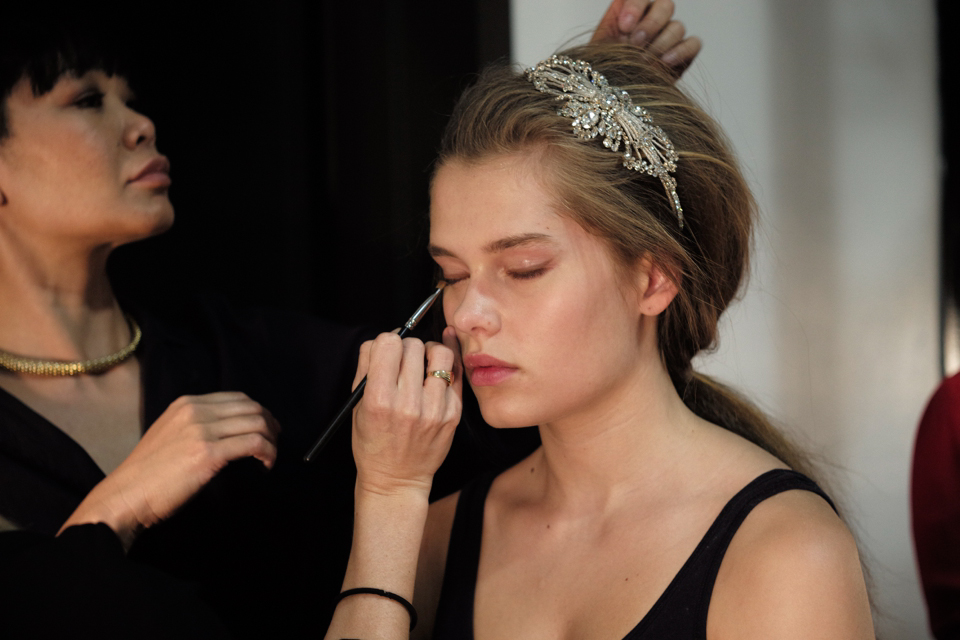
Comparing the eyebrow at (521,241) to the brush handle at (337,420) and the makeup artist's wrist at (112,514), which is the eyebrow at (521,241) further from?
the makeup artist's wrist at (112,514)

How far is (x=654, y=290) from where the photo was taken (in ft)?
3.94

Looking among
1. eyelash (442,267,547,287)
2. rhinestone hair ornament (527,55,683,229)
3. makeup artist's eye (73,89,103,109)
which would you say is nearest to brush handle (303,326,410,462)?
eyelash (442,267,547,287)

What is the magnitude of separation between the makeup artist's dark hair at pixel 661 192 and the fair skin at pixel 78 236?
0.52 m

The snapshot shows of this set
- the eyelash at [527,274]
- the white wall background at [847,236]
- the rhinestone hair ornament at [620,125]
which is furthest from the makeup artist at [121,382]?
the white wall background at [847,236]

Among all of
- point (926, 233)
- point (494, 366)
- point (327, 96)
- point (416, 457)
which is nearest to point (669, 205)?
point (494, 366)

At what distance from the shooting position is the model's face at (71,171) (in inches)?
52.0

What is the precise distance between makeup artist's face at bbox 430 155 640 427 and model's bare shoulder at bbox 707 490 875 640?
28 cm

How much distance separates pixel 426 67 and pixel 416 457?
1073 mm

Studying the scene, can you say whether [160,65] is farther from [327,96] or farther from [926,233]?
[926,233]

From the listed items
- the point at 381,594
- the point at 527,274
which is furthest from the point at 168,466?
the point at 527,274

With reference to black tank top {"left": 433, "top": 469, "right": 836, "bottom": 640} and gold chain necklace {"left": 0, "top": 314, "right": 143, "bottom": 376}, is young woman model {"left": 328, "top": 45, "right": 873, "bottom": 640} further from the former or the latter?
gold chain necklace {"left": 0, "top": 314, "right": 143, "bottom": 376}

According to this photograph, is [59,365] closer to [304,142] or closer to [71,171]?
[71,171]

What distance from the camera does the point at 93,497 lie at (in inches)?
44.8

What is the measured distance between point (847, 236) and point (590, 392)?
1384 mm
